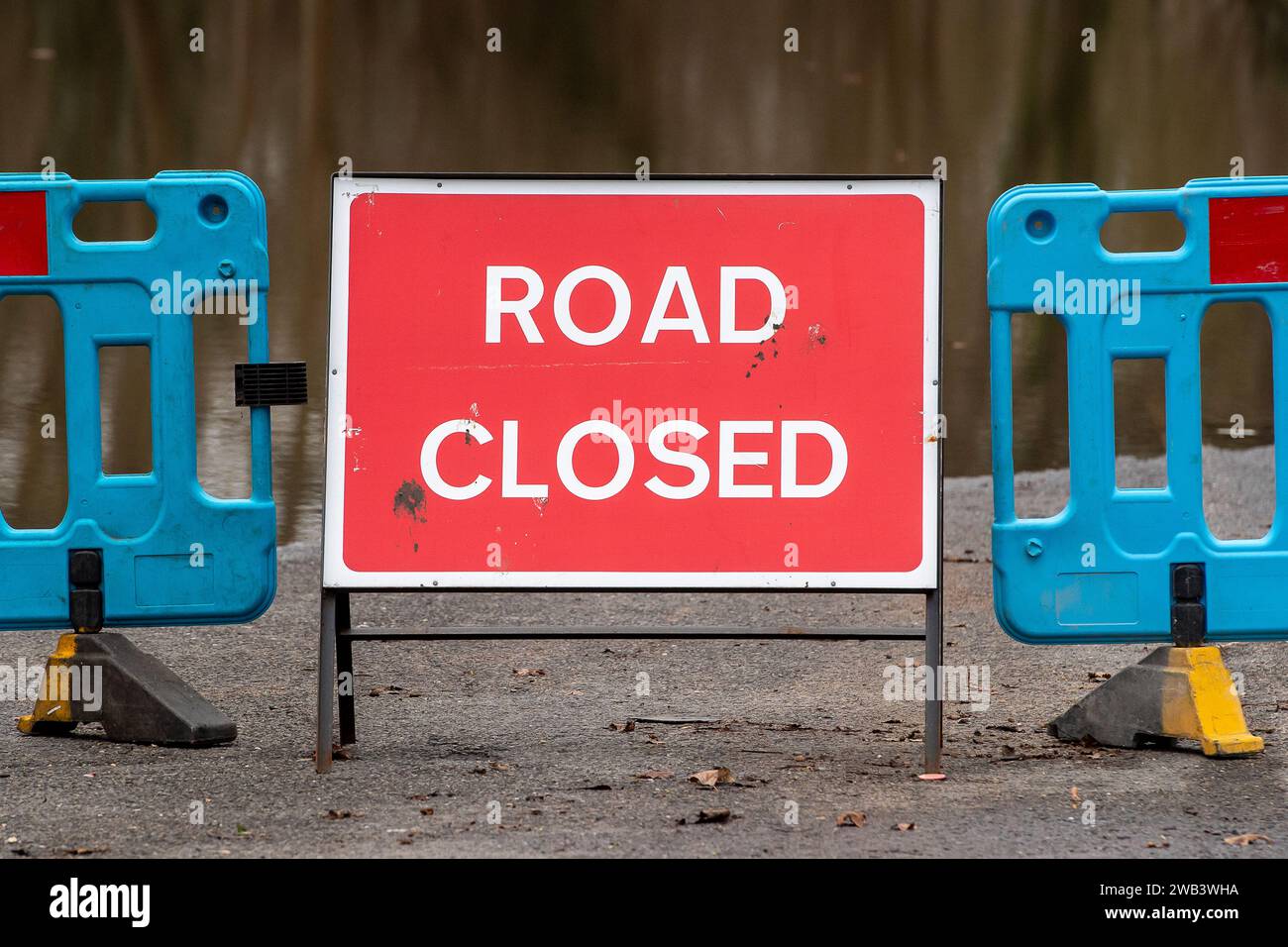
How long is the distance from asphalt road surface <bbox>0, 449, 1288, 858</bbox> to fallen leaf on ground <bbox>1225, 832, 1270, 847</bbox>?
0.9 inches

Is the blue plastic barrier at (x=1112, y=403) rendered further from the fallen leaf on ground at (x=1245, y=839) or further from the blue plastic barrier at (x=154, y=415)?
the blue plastic barrier at (x=154, y=415)

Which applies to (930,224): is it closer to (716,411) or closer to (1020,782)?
(716,411)

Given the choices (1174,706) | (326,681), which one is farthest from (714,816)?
(1174,706)

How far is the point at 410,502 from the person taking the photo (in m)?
4.38

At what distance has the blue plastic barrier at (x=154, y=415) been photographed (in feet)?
15.5

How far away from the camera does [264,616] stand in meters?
6.67

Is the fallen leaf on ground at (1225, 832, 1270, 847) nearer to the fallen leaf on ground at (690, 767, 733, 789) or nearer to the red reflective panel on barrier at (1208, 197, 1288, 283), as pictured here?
the fallen leaf on ground at (690, 767, 733, 789)

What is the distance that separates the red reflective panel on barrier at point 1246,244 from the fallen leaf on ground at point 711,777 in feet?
6.55

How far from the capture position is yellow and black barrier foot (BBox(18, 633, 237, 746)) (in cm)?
467

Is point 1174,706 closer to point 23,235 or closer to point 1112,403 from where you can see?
point 1112,403

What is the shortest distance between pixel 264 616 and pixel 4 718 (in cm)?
172

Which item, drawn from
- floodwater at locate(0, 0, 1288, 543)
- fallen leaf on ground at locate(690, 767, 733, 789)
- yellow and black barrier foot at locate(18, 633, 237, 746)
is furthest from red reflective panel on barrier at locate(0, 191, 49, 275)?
floodwater at locate(0, 0, 1288, 543)

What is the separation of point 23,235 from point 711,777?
258cm
